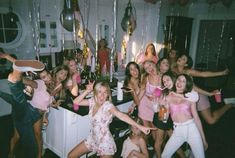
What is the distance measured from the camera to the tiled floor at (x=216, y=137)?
412 cm

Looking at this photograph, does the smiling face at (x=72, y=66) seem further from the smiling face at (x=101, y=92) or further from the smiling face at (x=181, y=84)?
the smiling face at (x=181, y=84)

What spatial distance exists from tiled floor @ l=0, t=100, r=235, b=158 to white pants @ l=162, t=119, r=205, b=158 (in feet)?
4.63

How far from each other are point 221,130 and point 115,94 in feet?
9.33

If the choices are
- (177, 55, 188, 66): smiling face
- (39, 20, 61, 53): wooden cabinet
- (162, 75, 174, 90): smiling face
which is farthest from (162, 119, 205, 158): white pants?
(39, 20, 61, 53): wooden cabinet

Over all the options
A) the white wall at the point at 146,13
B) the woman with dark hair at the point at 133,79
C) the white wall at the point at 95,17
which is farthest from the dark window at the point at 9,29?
the woman with dark hair at the point at 133,79

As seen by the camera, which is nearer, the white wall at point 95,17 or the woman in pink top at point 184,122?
the woman in pink top at point 184,122

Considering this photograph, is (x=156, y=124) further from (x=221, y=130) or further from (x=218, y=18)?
(x=218, y=18)

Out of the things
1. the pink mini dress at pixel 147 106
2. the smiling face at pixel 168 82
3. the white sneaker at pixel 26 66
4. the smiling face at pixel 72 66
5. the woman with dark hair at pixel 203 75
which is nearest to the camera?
the white sneaker at pixel 26 66

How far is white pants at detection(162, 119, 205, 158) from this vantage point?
2910 mm

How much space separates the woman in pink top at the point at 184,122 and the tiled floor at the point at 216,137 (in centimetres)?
143

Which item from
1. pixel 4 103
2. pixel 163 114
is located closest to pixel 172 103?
pixel 163 114

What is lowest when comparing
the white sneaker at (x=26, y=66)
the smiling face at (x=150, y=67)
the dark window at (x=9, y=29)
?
the smiling face at (x=150, y=67)

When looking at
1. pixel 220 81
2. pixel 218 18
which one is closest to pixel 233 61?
pixel 220 81

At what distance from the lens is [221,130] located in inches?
207
